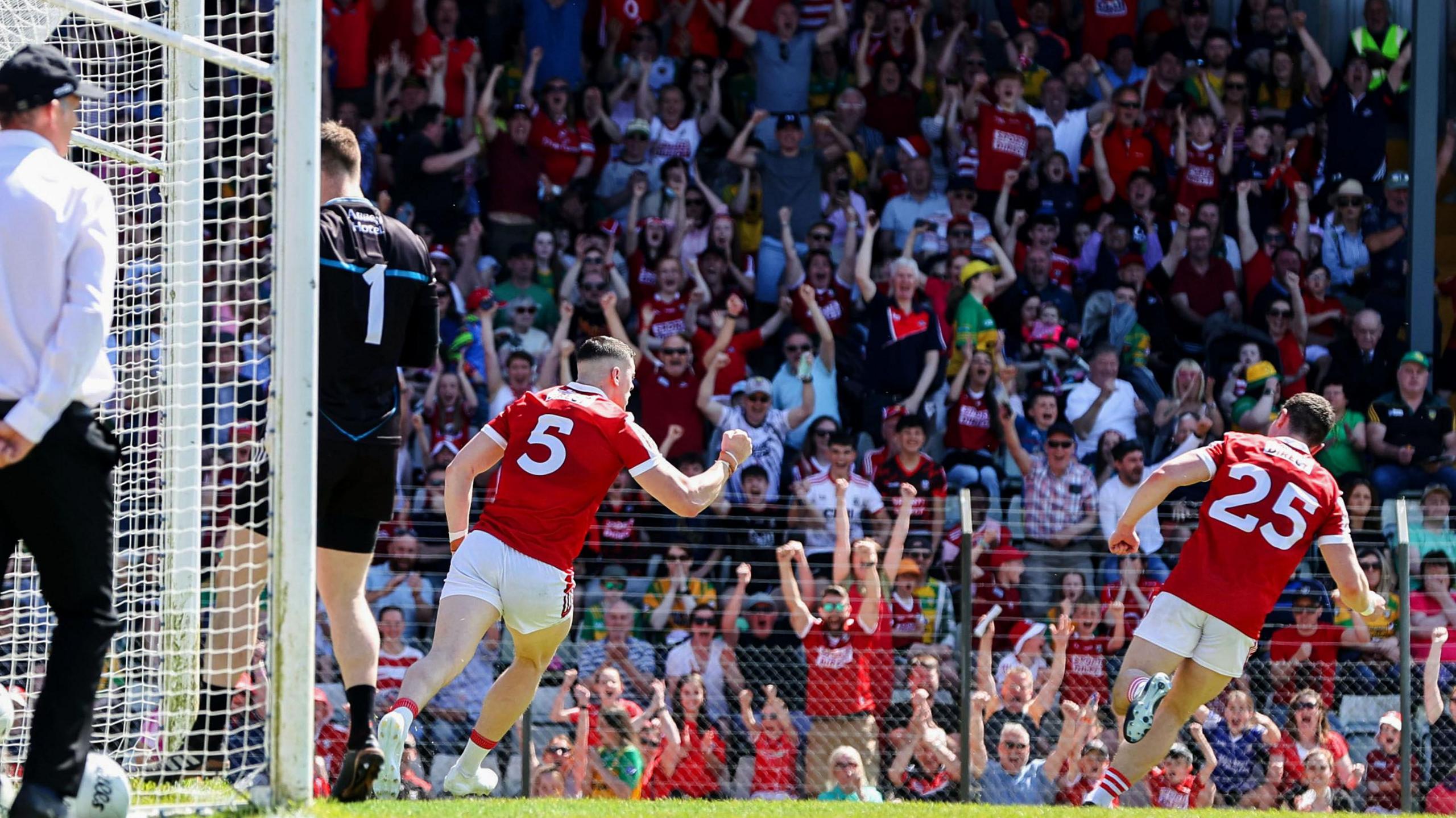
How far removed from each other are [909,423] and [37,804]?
28.2 feet

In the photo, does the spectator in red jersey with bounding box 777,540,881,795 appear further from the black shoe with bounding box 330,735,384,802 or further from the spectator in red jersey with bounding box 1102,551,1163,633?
the black shoe with bounding box 330,735,384,802

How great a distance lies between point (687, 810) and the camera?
22.4 ft

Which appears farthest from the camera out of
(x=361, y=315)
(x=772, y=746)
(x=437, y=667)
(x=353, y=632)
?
(x=772, y=746)

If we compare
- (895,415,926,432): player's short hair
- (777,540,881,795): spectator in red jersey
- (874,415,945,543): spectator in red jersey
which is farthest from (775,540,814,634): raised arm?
(895,415,926,432): player's short hair

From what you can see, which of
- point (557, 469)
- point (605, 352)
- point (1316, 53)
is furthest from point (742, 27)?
point (557, 469)

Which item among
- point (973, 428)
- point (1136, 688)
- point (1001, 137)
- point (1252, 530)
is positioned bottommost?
point (1136, 688)

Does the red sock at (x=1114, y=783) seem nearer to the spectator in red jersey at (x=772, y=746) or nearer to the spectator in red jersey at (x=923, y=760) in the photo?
the spectator in red jersey at (x=923, y=760)

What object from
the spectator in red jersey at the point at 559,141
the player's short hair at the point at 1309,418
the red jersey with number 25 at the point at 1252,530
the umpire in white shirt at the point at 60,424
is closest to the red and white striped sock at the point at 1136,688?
the red jersey with number 25 at the point at 1252,530

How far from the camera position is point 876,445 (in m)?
12.8

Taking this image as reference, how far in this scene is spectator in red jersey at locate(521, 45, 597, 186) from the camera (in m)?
14.6

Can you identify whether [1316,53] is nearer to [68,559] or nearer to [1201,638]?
[1201,638]

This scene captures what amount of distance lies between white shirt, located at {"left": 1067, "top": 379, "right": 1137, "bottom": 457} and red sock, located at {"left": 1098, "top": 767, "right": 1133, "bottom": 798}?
18.7 ft

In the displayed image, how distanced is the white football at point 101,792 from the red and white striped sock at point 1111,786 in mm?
4331

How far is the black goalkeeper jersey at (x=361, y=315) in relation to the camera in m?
6.22
